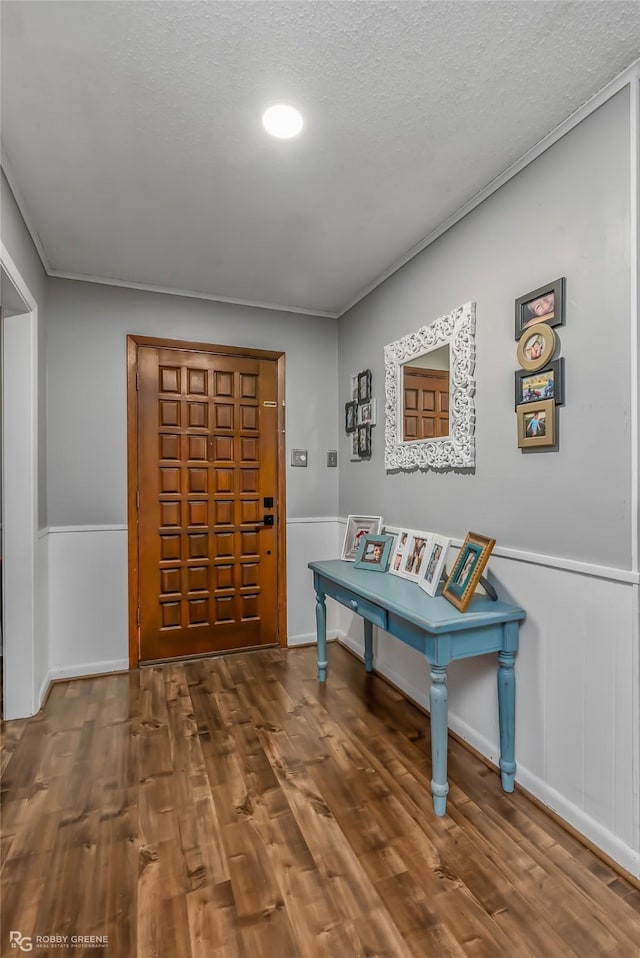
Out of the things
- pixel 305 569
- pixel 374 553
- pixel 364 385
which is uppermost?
pixel 364 385

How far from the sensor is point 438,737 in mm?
1835

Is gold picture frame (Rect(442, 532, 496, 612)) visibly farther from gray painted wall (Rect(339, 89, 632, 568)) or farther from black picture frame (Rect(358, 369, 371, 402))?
black picture frame (Rect(358, 369, 371, 402))

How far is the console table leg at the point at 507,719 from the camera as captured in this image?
1.91m

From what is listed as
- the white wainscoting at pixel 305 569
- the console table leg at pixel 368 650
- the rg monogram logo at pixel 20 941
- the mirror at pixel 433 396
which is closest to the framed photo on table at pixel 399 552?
the mirror at pixel 433 396

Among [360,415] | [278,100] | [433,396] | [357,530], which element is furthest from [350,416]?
[278,100]

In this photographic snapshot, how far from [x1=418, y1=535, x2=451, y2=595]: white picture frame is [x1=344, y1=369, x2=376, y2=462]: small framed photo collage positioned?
108 cm

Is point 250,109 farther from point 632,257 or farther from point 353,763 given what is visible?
point 353,763

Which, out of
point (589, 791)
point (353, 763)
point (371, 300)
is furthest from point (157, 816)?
point (371, 300)

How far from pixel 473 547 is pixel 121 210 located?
224 centimetres

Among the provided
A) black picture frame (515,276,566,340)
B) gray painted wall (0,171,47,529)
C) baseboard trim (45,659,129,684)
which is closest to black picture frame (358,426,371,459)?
black picture frame (515,276,566,340)

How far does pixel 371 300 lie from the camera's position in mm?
3195

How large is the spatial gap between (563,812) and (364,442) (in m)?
2.18

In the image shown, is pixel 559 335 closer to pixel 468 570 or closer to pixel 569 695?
pixel 468 570

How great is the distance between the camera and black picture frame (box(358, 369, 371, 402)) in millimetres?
3203
